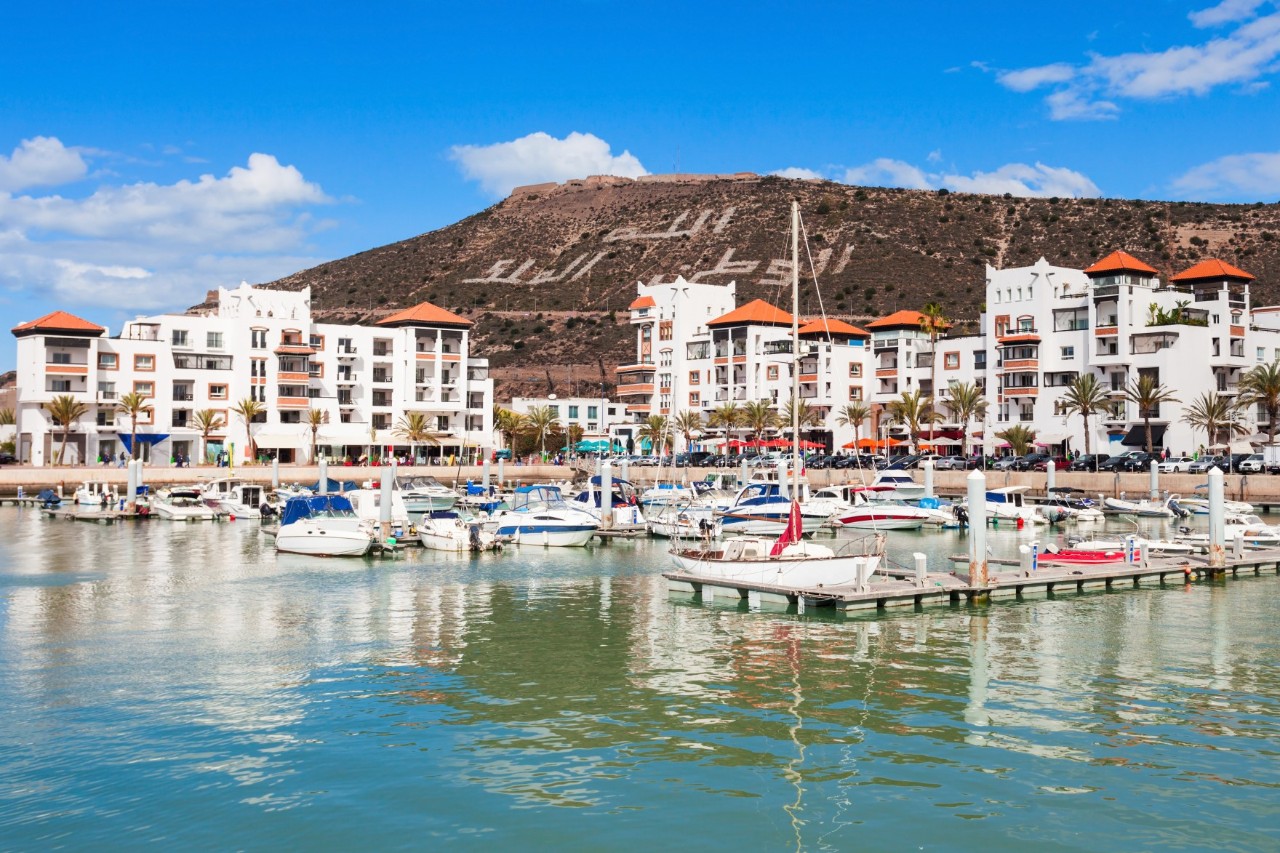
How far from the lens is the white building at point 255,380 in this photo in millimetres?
107438

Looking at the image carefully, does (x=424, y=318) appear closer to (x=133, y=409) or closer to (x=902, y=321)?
(x=133, y=409)

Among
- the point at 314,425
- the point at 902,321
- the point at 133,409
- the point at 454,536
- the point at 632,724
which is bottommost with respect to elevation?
the point at 632,724

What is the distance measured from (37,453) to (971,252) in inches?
5528

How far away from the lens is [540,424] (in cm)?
13212

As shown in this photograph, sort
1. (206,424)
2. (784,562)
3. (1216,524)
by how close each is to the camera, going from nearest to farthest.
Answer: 1. (784,562)
2. (1216,524)
3. (206,424)

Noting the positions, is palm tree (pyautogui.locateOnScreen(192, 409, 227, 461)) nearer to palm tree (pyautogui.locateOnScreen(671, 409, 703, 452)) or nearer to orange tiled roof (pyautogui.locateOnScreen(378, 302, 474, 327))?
orange tiled roof (pyautogui.locateOnScreen(378, 302, 474, 327))

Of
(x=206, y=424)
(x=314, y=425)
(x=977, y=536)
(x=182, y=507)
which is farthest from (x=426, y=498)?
(x=977, y=536)

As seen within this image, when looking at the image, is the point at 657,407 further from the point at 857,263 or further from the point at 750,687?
the point at 750,687

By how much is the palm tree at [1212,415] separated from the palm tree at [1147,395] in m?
2.01

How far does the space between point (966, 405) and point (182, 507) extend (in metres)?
69.3

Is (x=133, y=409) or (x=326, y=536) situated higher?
(x=133, y=409)

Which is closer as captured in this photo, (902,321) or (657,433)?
(902,321)

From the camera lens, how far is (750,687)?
88.0 ft

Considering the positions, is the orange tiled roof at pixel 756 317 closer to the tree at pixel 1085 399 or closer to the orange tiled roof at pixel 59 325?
the tree at pixel 1085 399
